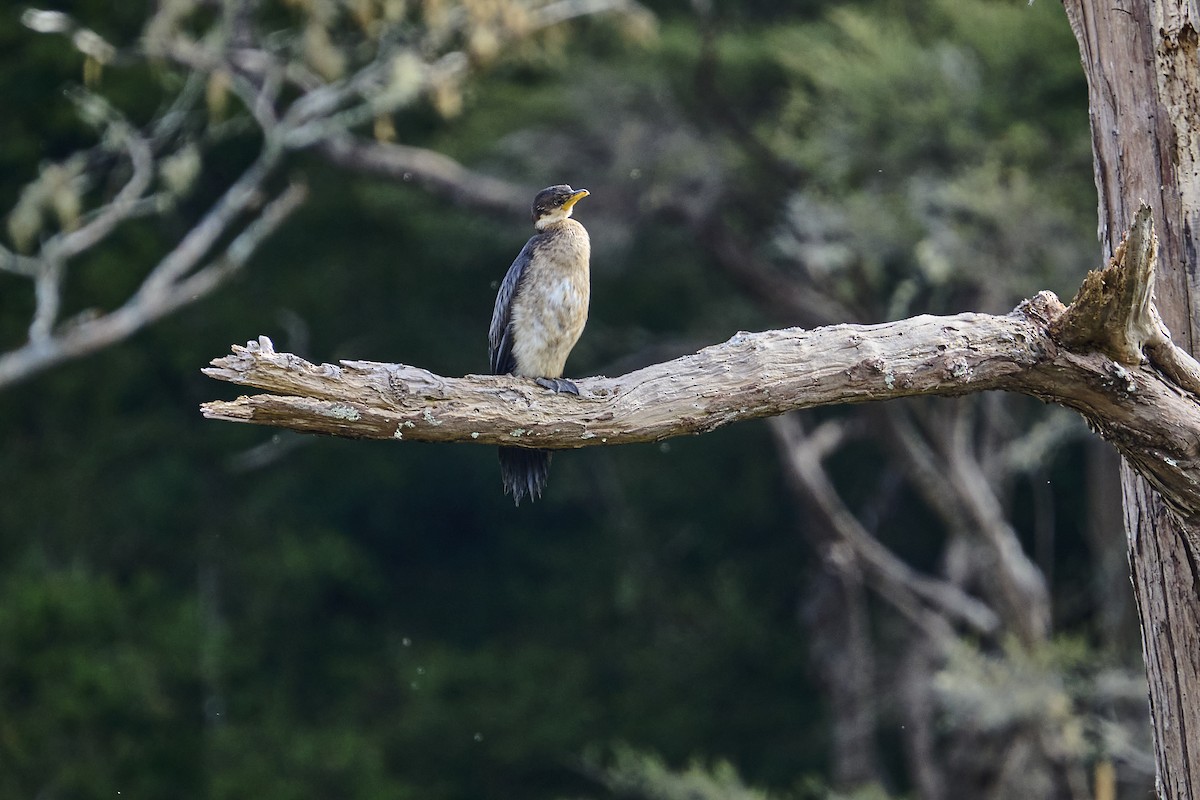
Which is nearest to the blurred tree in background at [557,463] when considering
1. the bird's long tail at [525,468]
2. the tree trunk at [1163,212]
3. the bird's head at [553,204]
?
the bird's head at [553,204]

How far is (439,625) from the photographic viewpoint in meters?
15.2

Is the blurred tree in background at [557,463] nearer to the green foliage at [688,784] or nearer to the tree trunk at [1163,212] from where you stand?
the green foliage at [688,784]

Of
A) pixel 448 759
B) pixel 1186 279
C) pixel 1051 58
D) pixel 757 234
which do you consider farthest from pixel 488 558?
pixel 1186 279

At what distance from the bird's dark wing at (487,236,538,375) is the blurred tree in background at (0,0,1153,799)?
13.9ft

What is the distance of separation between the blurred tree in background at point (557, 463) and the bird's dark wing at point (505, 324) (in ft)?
13.9

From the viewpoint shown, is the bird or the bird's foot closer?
the bird's foot

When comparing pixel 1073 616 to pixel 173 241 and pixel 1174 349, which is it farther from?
pixel 1174 349

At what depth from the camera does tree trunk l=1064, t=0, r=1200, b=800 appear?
3.94 meters

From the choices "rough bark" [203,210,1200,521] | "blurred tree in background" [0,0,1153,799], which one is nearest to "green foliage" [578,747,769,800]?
"blurred tree in background" [0,0,1153,799]

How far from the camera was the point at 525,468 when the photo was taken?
4.84 meters

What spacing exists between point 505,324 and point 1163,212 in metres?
2.28

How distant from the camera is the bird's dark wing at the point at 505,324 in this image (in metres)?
5.50

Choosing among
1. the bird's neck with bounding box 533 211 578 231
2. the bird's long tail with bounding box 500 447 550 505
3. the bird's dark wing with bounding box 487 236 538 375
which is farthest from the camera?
the bird's neck with bounding box 533 211 578 231

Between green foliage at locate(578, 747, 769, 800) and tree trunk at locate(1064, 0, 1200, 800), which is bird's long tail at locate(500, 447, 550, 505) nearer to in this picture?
tree trunk at locate(1064, 0, 1200, 800)
